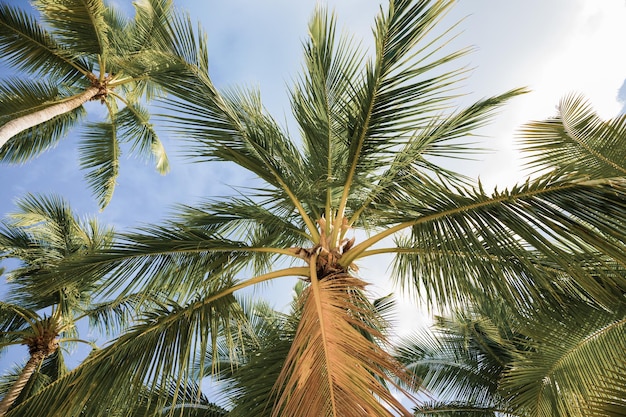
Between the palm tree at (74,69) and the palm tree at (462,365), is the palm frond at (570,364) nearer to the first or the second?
the palm tree at (462,365)

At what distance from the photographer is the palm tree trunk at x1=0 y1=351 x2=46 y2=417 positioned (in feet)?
17.1

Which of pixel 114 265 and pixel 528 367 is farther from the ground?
pixel 114 265

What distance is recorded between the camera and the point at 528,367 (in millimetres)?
3773

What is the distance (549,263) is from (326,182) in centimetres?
194

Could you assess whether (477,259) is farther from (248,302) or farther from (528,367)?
(248,302)

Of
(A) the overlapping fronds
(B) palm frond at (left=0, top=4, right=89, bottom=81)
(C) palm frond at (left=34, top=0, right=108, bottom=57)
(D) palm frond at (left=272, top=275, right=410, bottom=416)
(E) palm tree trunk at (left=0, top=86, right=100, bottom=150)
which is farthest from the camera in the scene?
(B) palm frond at (left=0, top=4, right=89, bottom=81)

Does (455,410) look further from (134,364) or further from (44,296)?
(44,296)

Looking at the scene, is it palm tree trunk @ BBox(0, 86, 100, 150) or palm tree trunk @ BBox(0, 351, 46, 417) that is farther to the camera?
palm tree trunk @ BBox(0, 351, 46, 417)

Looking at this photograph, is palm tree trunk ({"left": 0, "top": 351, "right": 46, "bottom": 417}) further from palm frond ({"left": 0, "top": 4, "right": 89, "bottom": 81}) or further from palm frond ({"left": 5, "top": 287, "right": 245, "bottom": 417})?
palm frond ({"left": 0, "top": 4, "right": 89, "bottom": 81})

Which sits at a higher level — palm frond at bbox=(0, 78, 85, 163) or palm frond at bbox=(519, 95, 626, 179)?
palm frond at bbox=(0, 78, 85, 163)

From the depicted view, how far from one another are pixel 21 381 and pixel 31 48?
5.03m

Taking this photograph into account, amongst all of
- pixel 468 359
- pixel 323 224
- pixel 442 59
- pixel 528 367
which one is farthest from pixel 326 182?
pixel 468 359

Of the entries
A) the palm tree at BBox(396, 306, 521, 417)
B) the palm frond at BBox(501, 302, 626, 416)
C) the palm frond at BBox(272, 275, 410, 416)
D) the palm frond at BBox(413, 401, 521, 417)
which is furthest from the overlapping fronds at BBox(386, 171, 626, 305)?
the palm frond at BBox(413, 401, 521, 417)

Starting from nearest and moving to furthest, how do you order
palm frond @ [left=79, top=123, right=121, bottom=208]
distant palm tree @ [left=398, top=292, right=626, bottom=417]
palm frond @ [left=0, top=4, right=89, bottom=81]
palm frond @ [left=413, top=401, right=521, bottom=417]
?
distant palm tree @ [left=398, top=292, right=626, bottom=417], palm frond @ [left=0, top=4, right=89, bottom=81], palm frond @ [left=413, top=401, right=521, bottom=417], palm frond @ [left=79, top=123, right=121, bottom=208]
